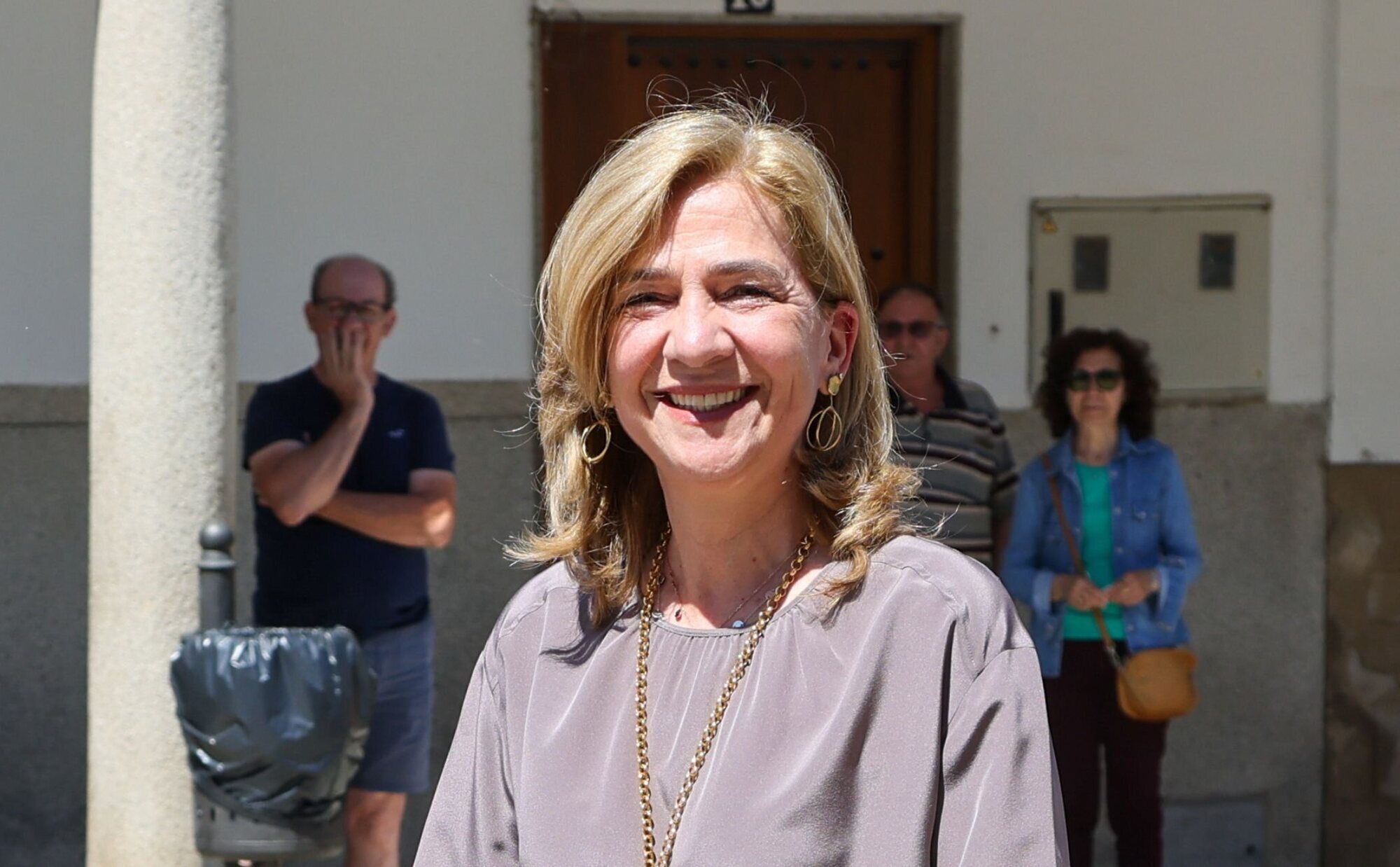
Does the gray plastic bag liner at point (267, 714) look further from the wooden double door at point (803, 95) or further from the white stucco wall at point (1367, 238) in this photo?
the white stucco wall at point (1367, 238)

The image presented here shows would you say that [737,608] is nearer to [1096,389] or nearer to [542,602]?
[542,602]

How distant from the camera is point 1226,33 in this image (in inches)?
241

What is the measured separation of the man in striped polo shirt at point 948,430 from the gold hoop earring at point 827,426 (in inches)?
125

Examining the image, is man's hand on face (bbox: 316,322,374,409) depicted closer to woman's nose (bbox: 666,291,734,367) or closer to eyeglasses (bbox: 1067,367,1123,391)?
eyeglasses (bbox: 1067,367,1123,391)

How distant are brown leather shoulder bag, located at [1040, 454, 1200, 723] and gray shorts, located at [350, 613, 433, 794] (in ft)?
6.40

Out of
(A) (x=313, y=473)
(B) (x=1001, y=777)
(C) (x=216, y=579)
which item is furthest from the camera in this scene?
(A) (x=313, y=473)

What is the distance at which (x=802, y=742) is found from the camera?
181 centimetres

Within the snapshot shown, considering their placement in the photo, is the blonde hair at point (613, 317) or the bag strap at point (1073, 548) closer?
the blonde hair at point (613, 317)

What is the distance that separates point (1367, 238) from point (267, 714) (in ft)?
14.0

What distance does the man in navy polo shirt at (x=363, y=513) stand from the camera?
4824 millimetres

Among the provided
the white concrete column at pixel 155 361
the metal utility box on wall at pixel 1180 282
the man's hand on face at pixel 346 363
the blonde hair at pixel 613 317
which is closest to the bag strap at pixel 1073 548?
the metal utility box on wall at pixel 1180 282

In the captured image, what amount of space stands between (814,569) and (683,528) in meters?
0.17

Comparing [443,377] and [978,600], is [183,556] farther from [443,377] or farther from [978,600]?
[978,600]

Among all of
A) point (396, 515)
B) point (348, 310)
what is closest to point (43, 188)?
point (348, 310)
